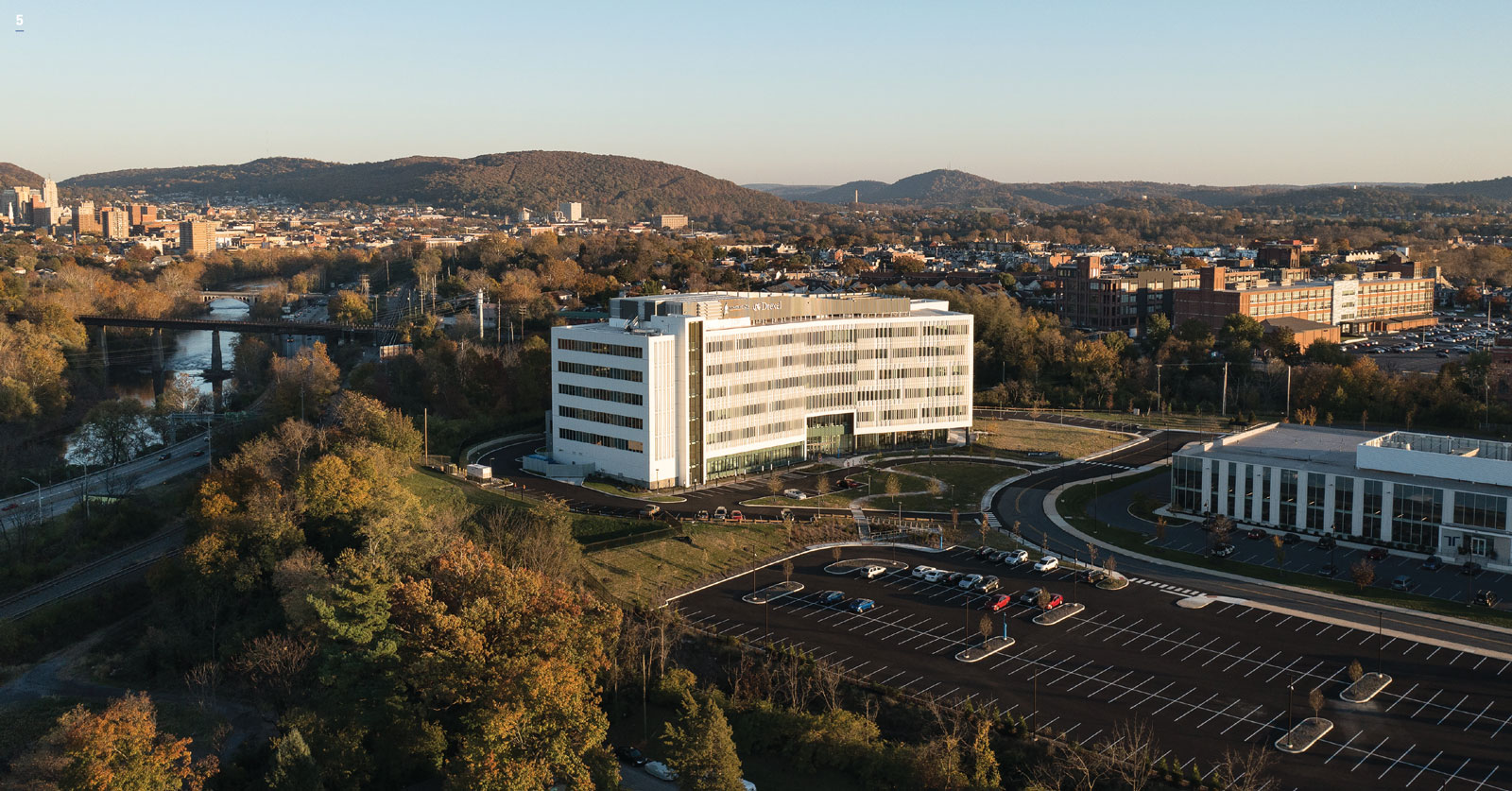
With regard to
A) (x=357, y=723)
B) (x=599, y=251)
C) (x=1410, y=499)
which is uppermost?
(x=599, y=251)

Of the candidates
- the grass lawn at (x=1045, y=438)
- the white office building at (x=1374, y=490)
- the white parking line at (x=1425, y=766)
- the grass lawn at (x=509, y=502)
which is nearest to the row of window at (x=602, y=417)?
the grass lawn at (x=509, y=502)

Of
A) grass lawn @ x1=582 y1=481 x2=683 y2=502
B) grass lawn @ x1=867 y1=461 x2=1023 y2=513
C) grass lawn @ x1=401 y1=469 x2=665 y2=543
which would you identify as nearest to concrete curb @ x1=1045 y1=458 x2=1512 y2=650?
grass lawn @ x1=867 y1=461 x2=1023 y2=513

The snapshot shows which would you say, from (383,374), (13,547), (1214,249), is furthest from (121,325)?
(1214,249)

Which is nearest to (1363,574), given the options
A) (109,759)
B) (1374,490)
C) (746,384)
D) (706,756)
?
(1374,490)

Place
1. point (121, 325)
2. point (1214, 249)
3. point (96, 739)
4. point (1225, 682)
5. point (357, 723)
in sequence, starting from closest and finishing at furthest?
point (96, 739)
point (357, 723)
point (1225, 682)
point (121, 325)
point (1214, 249)

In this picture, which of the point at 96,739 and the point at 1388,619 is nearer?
the point at 96,739

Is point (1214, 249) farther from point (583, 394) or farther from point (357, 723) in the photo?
point (357, 723)

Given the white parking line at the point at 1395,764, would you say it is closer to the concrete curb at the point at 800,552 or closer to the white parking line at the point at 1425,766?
the white parking line at the point at 1425,766
